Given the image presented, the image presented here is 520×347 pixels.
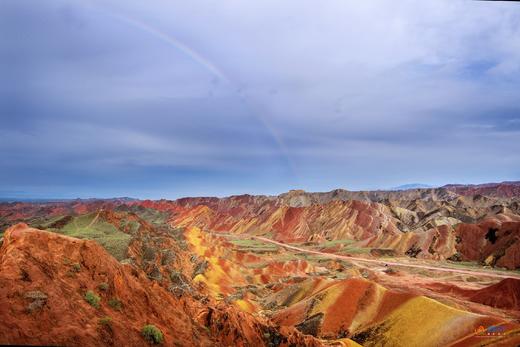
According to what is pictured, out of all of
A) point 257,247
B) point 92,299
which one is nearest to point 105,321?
point 92,299

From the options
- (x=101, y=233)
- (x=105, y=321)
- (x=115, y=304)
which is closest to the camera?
(x=105, y=321)

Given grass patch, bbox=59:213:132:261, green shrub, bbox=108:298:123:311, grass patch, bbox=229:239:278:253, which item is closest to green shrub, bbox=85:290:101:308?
green shrub, bbox=108:298:123:311

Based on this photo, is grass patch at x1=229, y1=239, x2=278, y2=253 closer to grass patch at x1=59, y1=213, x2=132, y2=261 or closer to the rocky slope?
grass patch at x1=59, y1=213, x2=132, y2=261

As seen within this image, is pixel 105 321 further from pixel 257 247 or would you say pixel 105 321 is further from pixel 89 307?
pixel 257 247

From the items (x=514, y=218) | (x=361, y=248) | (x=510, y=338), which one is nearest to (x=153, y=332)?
(x=510, y=338)

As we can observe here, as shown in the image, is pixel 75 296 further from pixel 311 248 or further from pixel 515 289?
pixel 311 248

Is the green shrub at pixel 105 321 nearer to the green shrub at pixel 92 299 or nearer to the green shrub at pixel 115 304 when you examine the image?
the green shrub at pixel 92 299
